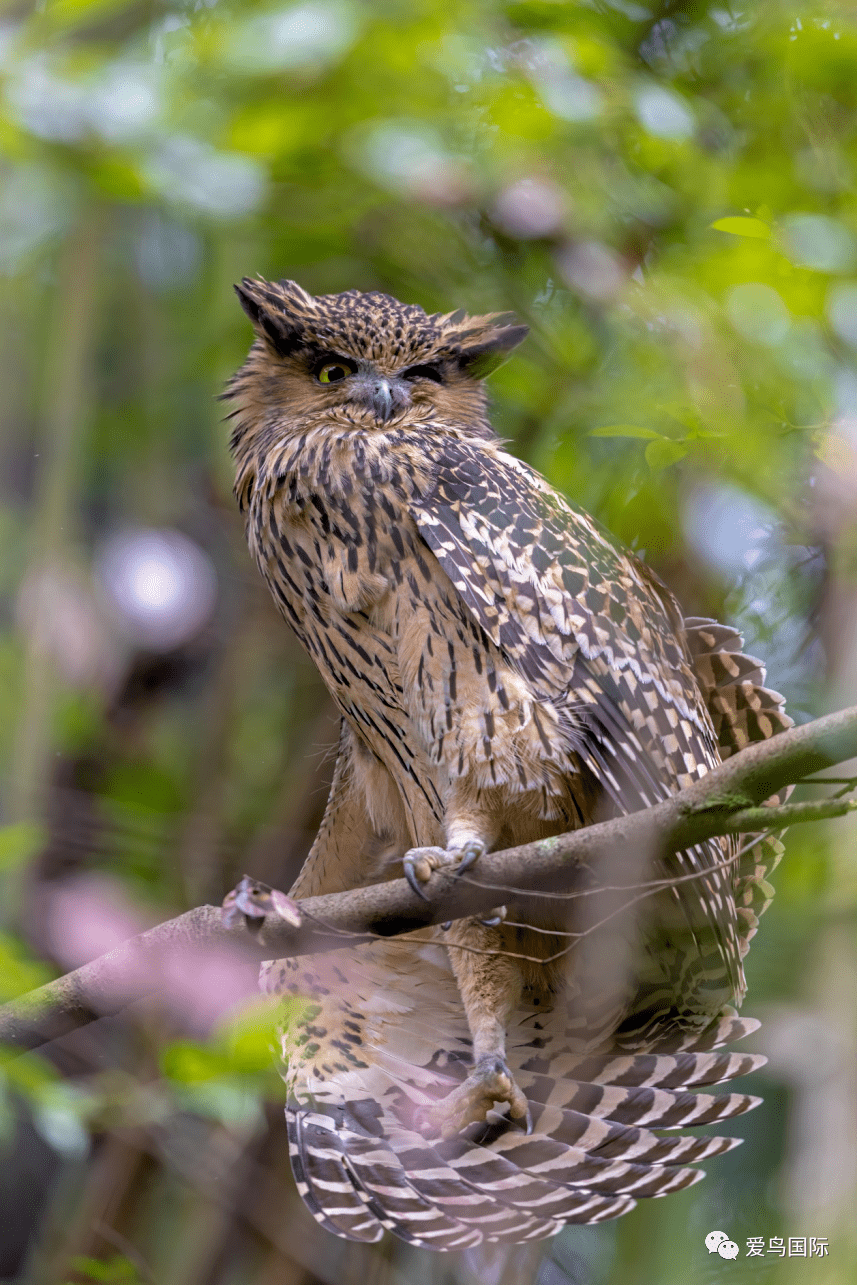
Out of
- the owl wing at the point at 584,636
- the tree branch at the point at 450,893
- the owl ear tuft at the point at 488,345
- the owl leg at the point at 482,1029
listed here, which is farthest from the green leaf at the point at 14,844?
the owl ear tuft at the point at 488,345

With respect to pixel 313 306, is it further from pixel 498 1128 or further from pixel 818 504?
pixel 498 1128

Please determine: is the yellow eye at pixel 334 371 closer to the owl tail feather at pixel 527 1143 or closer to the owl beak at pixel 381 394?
the owl beak at pixel 381 394

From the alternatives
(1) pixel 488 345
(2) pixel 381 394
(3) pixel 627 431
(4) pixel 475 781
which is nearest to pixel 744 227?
(3) pixel 627 431

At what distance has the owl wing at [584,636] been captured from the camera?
1.86m

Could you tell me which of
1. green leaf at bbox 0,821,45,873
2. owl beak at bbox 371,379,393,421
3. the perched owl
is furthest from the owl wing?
green leaf at bbox 0,821,45,873

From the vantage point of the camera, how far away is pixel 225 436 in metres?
3.18

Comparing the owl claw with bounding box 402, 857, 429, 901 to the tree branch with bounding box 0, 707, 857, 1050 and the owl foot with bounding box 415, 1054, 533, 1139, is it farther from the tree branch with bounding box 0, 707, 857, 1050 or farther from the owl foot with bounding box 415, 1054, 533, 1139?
the owl foot with bounding box 415, 1054, 533, 1139

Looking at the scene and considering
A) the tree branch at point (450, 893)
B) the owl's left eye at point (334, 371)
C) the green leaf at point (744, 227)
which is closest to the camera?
the tree branch at point (450, 893)

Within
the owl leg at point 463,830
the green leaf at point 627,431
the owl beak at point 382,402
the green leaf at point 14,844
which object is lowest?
the owl leg at point 463,830

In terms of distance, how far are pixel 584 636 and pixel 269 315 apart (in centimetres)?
84

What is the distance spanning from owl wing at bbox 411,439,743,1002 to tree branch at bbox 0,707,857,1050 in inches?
12.8

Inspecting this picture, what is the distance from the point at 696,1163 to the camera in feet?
6.51

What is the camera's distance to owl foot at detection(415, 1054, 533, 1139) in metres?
1.94

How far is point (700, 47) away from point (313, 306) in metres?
1.01
